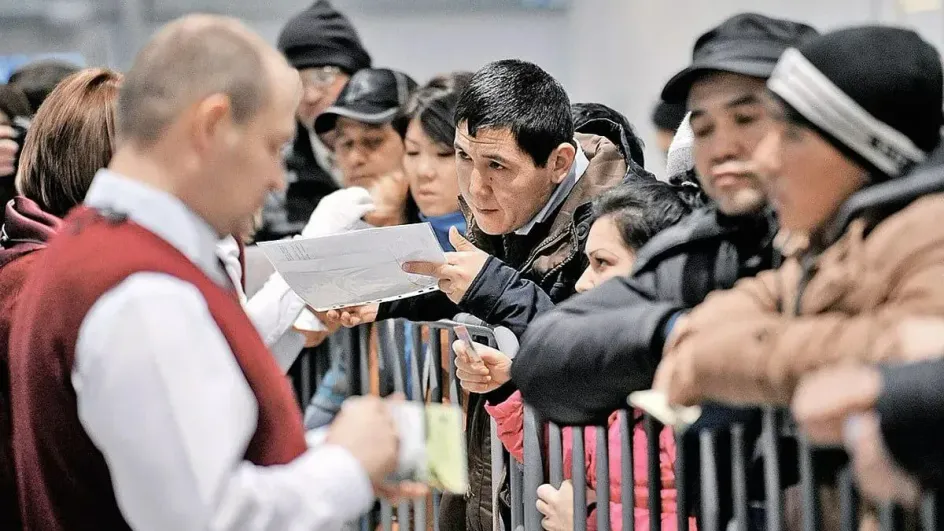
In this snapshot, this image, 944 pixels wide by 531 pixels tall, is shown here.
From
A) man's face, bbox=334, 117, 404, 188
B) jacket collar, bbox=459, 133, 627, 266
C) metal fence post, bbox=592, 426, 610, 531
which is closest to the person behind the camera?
metal fence post, bbox=592, 426, 610, 531

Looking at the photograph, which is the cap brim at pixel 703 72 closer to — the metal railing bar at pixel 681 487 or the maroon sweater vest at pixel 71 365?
the metal railing bar at pixel 681 487

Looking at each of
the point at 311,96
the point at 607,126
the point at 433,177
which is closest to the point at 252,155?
the point at 607,126

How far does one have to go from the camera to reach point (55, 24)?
Answer: 724cm

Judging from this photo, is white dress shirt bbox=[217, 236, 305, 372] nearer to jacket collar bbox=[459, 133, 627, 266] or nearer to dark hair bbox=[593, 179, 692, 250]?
jacket collar bbox=[459, 133, 627, 266]

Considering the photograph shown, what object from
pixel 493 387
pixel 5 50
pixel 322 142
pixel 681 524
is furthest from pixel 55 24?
→ pixel 681 524

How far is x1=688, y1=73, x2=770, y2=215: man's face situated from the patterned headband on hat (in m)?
0.31

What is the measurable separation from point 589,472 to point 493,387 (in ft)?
1.16

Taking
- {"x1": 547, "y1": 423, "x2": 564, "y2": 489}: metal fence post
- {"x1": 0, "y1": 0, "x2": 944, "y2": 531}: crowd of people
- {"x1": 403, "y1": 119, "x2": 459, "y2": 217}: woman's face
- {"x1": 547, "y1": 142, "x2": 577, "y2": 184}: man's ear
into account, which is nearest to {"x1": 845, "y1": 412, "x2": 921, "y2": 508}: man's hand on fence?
{"x1": 0, "y1": 0, "x2": 944, "y2": 531}: crowd of people

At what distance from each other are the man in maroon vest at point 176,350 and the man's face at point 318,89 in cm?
282

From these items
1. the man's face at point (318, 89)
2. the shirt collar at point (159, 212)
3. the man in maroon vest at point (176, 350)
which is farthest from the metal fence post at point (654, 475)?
the man's face at point (318, 89)

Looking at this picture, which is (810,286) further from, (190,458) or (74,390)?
(74,390)

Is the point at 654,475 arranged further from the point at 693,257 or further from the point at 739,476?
the point at 693,257

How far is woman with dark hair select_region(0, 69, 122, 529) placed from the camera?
7.63 ft

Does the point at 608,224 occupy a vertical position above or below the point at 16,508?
above
